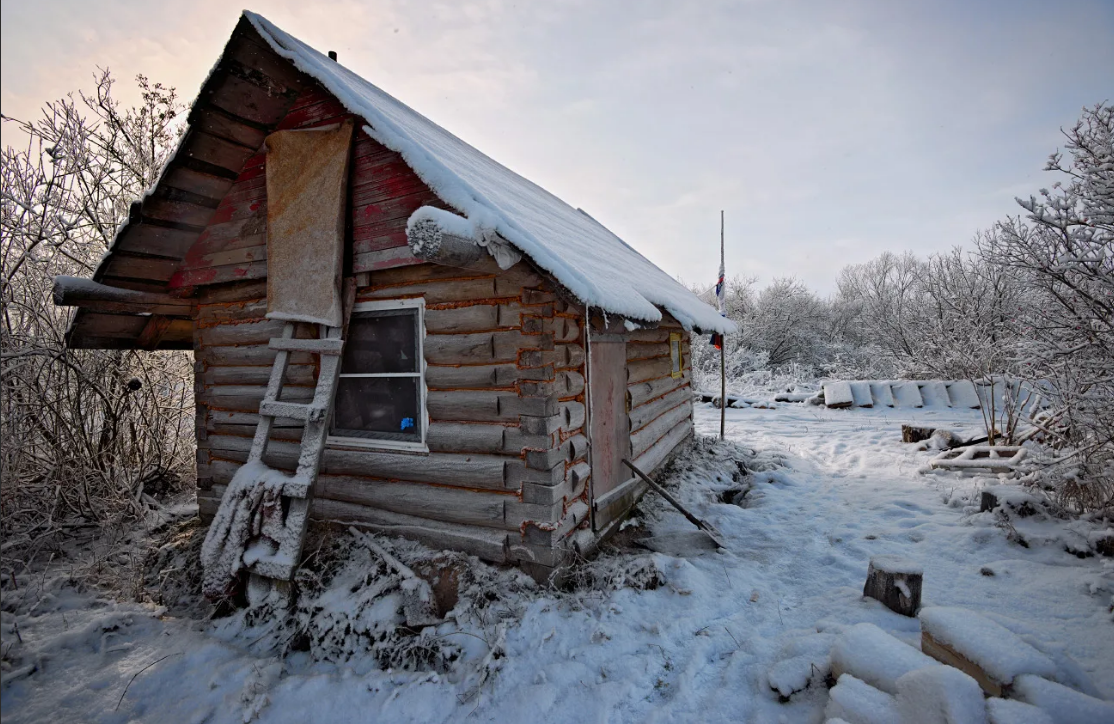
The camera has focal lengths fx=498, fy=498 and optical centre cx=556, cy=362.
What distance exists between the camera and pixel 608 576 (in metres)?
4.36

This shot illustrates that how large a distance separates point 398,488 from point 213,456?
282 centimetres

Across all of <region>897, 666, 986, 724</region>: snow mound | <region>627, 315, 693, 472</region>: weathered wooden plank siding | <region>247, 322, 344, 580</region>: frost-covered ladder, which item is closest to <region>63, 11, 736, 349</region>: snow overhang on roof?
<region>627, 315, 693, 472</region>: weathered wooden plank siding

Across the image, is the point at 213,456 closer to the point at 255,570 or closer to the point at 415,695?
the point at 255,570

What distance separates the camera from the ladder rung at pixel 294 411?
436 centimetres

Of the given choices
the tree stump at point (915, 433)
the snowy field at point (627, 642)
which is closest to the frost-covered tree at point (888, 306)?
the tree stump at point (915, 433)

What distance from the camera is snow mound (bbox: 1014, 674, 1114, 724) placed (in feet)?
7.70

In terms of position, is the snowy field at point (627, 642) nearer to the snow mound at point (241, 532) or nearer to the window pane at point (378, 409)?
the snow mound at point (241, 532)

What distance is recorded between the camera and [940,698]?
2.38 meters

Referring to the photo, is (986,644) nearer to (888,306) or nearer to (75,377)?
(75,377)

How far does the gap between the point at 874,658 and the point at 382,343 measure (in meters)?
4.43

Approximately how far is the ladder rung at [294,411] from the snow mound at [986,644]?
4.72 metres

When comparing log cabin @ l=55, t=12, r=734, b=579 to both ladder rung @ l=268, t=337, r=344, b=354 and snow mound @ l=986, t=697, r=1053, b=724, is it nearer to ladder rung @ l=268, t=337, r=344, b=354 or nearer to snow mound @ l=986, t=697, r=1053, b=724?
ladder rung @ l=268, t=337, r=344, b=354

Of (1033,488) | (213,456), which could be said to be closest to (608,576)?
(213,456)

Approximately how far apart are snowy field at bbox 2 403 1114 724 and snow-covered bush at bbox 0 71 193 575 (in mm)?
1839
